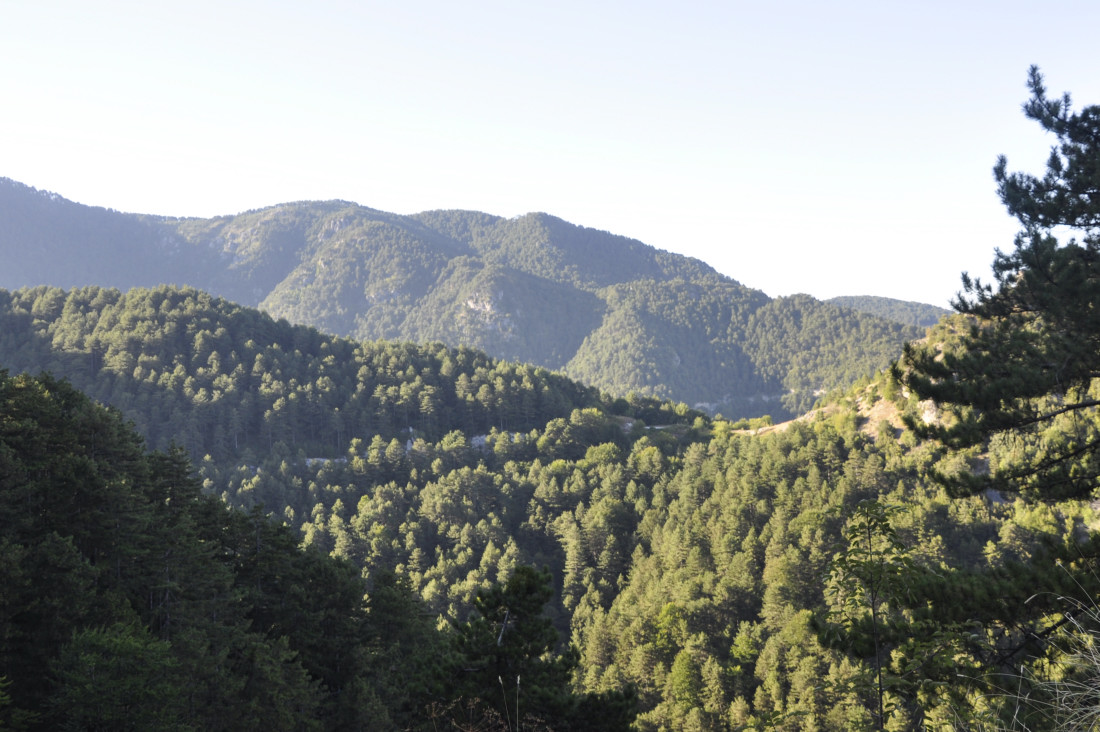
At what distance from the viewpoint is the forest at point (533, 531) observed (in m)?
11.3

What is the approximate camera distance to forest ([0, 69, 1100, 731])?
1131cm

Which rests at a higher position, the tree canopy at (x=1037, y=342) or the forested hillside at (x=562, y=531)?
the tree canopy at (x=1037, y=342)

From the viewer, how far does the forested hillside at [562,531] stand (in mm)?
11141

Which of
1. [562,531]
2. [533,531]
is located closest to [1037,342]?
[562,531]

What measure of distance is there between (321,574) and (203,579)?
18.6 ft

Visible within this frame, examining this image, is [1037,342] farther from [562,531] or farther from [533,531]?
[533,531]

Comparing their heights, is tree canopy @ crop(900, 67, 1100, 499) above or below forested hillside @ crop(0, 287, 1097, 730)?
above

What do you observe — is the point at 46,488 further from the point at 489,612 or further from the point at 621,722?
the point at 621,722

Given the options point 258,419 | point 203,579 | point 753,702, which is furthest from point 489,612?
point 258,419

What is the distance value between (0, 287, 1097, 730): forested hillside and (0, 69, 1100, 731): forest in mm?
171

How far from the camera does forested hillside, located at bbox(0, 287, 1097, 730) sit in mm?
11141

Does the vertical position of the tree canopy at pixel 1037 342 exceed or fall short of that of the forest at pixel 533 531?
it exceeds it

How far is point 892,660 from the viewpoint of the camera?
9172 millimetres

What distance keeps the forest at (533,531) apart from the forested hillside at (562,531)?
0.17 meters
